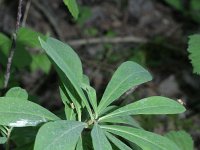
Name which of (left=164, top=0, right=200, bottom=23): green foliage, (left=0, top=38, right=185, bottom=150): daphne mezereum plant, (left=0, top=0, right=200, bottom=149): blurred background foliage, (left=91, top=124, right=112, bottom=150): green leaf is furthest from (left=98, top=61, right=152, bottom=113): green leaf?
(left=164, top=0, right=200, bottom=23): green foliage

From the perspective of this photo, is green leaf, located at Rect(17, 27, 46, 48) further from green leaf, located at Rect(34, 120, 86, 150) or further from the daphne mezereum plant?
green leaf, located at Rect(34, 120, 86, 150)

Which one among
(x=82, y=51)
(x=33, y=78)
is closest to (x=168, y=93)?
(x=82, y=51)

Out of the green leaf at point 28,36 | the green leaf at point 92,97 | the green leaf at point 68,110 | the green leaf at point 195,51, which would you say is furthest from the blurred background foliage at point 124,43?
the green leaf at point 92,97

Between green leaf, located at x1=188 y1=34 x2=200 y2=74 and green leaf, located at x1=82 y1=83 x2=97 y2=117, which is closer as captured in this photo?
green leaf, located at x1=82 y1=83 x2=97 y2=117

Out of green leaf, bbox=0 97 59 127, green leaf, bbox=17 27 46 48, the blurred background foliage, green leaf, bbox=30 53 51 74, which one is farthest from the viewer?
the blurred background foliage

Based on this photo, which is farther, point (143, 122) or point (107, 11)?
point (107, 11)

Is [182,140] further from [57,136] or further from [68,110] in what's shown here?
[57,136]

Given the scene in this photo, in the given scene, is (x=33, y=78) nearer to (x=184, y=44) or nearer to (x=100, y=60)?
(x=100, y=60)
